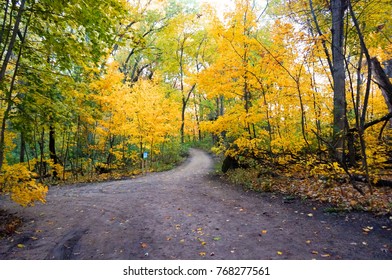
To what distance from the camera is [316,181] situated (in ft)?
26.5

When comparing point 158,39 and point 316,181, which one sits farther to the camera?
point 158,39

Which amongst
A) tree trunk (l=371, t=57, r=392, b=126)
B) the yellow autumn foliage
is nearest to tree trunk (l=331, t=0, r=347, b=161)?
tree trunk (l=371, t=57, r=392, b=126)

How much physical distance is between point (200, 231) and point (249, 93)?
724 cm

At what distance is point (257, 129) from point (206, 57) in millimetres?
18765

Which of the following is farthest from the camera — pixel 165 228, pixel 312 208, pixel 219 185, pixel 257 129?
pixel 257 129

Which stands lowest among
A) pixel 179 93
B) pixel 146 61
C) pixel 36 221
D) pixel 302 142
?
pixel 36 221

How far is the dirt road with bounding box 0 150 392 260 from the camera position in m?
4.02

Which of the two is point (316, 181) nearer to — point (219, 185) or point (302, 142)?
point (302, 142)

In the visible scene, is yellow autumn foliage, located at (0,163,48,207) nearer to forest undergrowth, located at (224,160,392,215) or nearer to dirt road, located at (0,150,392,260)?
dirt road, located at (0,150,392,260)

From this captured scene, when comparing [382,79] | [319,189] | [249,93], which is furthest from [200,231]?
[249,93]

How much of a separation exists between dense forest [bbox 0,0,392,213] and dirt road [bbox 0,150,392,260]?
886 mm

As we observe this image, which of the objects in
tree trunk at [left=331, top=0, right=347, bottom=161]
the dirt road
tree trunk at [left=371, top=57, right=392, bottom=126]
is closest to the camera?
the dirt road

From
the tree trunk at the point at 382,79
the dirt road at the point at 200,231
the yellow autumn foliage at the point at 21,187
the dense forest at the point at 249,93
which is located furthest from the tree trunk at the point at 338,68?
the yellow autumn foliage at the point at 21,187
